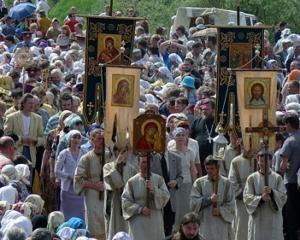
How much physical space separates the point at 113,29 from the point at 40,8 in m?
18.0

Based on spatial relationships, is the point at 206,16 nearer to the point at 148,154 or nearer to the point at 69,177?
the point at 69,177

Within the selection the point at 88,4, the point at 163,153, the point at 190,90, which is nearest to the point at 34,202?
the point at 163,153

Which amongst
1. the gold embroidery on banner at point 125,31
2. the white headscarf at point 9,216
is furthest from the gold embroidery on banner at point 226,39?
the white headscarf at point 9,216

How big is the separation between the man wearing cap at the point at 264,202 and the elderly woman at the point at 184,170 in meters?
1.16

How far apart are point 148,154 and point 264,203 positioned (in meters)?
1.86

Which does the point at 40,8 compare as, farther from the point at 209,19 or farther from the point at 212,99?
the point at 212,99

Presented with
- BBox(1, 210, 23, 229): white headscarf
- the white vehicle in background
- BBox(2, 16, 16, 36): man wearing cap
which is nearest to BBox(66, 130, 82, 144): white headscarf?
BBox(1, 210, 23, 229): white headscarf

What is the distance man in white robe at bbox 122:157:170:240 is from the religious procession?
1 centimetres

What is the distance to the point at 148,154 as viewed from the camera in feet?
79.7

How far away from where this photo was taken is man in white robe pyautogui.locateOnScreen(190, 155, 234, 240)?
81.6 ft

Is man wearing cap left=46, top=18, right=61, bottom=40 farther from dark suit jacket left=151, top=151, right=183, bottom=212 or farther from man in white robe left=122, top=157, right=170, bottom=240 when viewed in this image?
man in white robe left=122, top=157, right=170, bottom=240

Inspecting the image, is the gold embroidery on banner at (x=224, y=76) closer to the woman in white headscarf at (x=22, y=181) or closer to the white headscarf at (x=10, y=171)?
the woman in white headscarf at (x=22, y=181)

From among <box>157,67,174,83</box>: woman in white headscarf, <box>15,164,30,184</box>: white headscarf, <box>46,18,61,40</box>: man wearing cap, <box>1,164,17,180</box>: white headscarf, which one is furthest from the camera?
<box>46,18,61,40</box>: man wearing cap

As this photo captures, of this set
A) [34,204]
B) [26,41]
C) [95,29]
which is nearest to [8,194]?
[34,204]
